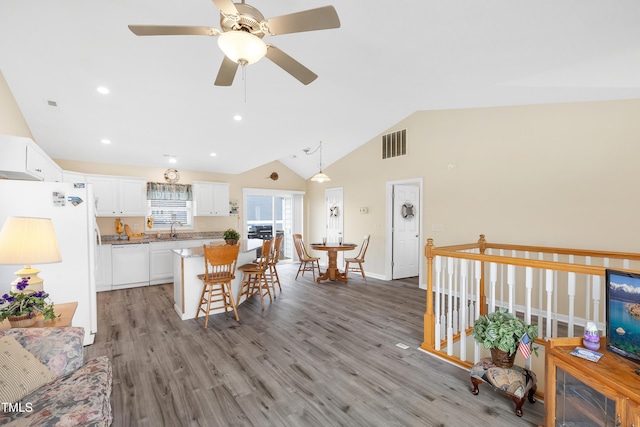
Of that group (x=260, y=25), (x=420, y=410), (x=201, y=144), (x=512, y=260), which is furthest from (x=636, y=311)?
(x=201, y=144)

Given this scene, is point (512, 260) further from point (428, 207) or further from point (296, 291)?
point (296, 291)

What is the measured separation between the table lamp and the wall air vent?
17.0 ft

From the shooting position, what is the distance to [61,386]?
159 cm

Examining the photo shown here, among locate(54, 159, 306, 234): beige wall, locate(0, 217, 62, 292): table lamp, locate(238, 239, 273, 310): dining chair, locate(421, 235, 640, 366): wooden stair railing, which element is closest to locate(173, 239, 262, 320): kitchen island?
locate(238, 239, 273, 310): dining chair

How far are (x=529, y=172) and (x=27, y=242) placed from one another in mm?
5397

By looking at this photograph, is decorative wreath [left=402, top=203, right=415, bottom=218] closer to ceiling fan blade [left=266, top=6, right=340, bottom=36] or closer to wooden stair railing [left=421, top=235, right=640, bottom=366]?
wooden stair railing [left=421, top=235, right=640, bottom=366]

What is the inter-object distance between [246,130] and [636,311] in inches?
192

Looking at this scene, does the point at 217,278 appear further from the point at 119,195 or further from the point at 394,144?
the point at 394,144

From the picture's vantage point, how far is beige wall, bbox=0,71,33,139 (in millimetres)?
3106

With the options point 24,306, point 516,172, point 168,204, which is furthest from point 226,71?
point 168,204

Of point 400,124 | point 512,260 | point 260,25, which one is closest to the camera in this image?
point 260,25

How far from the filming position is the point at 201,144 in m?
5.25

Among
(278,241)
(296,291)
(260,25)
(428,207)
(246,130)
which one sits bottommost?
(296,291)

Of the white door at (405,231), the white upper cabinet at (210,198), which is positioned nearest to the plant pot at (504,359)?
the white door at (405,231)
